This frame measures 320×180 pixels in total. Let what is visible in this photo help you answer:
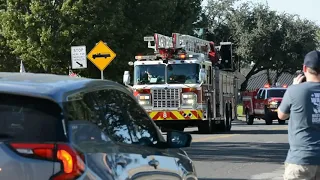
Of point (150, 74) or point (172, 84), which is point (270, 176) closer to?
point (172, 84)

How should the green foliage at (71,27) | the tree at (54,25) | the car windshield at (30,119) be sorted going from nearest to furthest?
the car windshield at (30,119) → the tree at (54,25) → the green foliage at (71,27)

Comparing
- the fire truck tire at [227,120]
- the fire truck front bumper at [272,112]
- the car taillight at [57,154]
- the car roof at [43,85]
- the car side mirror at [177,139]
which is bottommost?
the fire truck front bumper at [272,112]

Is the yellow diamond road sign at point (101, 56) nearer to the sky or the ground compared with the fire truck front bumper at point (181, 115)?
nearer to the sky

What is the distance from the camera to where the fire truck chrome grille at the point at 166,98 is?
80.6ft

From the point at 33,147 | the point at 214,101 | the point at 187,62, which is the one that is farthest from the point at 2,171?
the point at 214,101

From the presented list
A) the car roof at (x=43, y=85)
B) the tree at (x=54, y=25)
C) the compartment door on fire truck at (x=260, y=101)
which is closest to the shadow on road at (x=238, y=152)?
the car roof at (x=43, y=85)

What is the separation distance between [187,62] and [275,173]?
36.6 ft

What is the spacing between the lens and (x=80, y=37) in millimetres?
35844

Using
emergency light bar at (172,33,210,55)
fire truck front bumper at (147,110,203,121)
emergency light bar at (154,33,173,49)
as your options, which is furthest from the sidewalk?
emergency light bar at (172,33,210,55)

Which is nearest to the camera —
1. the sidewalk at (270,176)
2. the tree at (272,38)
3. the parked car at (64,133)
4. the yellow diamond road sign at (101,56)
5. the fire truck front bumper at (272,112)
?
the parked car at (64,133)

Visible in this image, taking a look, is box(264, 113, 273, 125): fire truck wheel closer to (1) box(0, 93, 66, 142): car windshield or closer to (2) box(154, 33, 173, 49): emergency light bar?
(2) box(154, 33, 173, 49): emergency light bar

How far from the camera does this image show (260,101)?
3759cm

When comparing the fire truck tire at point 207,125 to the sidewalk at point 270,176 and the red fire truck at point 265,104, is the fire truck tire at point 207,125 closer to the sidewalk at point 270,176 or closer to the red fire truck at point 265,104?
the red fire truck at point 265,104

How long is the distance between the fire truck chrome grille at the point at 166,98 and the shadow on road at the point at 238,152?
394cm
